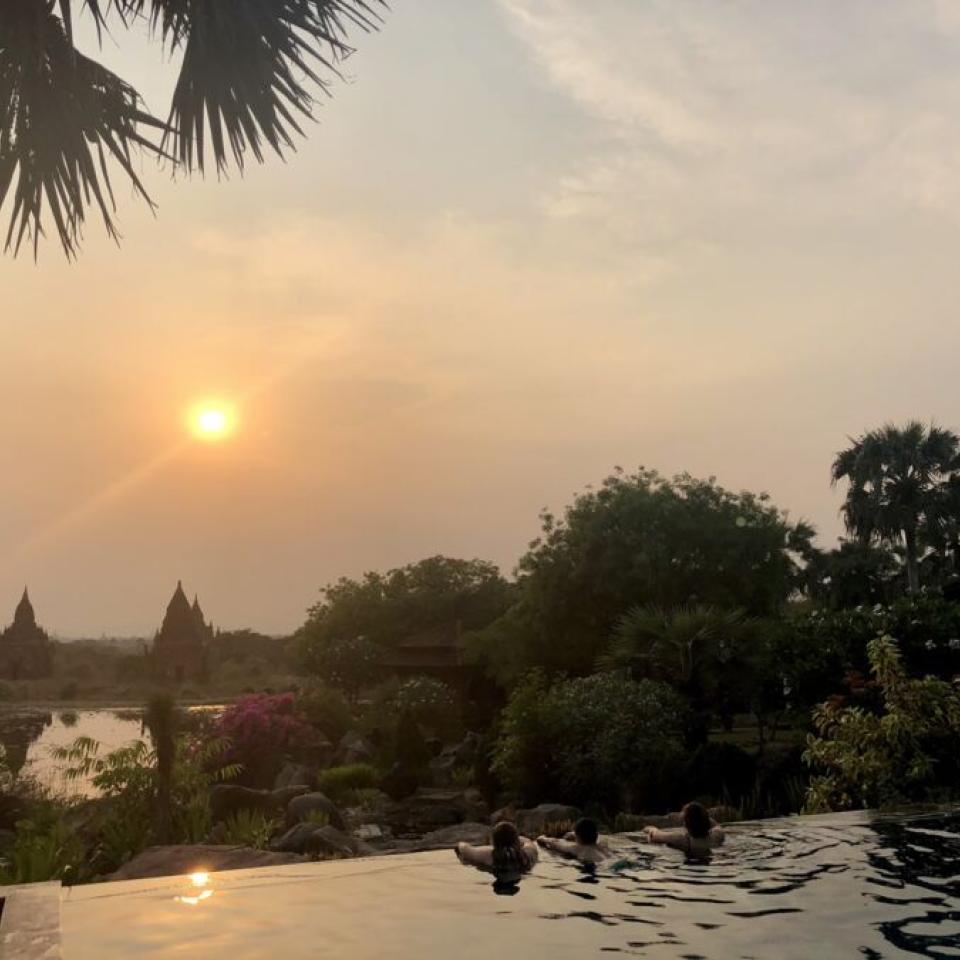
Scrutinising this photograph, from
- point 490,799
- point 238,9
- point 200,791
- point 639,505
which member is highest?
point 238,9

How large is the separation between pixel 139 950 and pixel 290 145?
7.25 meters

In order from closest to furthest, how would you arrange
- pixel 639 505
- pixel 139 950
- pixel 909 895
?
1. pixel 139 950
2. pixel 909 895
3. pixel 639 505

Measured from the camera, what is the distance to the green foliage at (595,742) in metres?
17.7

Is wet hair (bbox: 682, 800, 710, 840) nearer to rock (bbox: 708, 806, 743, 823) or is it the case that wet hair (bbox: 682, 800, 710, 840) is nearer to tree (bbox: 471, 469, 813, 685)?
rock (bbox: 708, 806, 743, 823)

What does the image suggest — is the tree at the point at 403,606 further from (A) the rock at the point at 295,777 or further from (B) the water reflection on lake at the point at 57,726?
(A) the rock at the point at 295,777

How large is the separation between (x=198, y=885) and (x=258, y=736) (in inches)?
652

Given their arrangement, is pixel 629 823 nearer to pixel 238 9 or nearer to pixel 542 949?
pixel 542 949

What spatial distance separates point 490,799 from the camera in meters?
23.0

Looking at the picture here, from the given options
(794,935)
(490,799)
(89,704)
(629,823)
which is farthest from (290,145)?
(89,704)

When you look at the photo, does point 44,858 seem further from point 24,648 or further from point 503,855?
point 24,648

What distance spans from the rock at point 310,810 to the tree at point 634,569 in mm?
9893

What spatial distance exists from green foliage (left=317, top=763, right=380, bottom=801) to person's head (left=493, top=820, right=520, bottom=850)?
1501 cm

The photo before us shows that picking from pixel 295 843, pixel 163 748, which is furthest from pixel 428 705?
pixel 163 748

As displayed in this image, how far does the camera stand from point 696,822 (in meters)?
10.3
